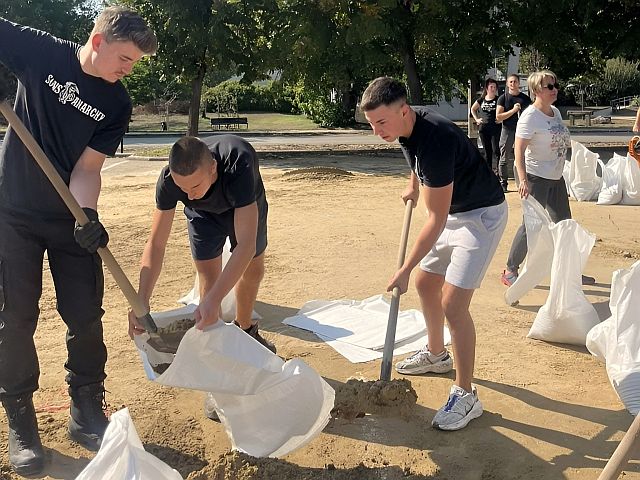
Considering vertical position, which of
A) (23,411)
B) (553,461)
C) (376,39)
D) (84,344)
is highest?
(376,39)

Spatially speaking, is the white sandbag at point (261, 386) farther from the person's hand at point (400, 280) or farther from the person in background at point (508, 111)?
the person in background at point (508, 111)

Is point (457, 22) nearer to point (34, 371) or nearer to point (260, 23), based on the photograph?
point (260, 23)

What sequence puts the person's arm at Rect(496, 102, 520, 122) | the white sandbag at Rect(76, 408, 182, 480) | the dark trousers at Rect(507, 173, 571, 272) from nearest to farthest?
the white sandbag at Rect(76, 408, 182, 480) < the dark trousers at Rect(507, 173, 571, 272) < the person's arm at Rect(496, 102, 520, 122)

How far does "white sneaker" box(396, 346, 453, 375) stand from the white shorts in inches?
24.8

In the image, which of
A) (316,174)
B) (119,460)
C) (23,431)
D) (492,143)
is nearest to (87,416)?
(23,431)

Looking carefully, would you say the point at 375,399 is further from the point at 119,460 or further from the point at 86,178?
the point at 86,178

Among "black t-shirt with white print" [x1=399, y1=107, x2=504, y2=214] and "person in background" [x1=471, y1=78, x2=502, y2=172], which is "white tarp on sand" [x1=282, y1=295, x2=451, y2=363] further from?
"person in background" [x1=471, y1=78, x2=502, y2=172]

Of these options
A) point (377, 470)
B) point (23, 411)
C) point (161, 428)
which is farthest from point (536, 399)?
point (23, 411)

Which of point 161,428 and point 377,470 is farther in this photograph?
point 161,428

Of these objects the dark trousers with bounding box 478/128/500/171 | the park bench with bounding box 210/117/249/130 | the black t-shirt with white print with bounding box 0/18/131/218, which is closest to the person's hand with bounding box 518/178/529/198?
the black t-shirt with white print with bounding box 0/18/131/218

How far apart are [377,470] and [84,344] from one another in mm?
1348

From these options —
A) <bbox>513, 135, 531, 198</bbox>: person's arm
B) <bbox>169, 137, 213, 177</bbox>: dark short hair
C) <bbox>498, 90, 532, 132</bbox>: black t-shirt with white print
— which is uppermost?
A: <bbox>498, 90, 532, 132</bbox>: black t-shirt with white print

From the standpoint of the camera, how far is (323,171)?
38.2ft

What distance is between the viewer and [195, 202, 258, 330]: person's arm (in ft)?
8.88
